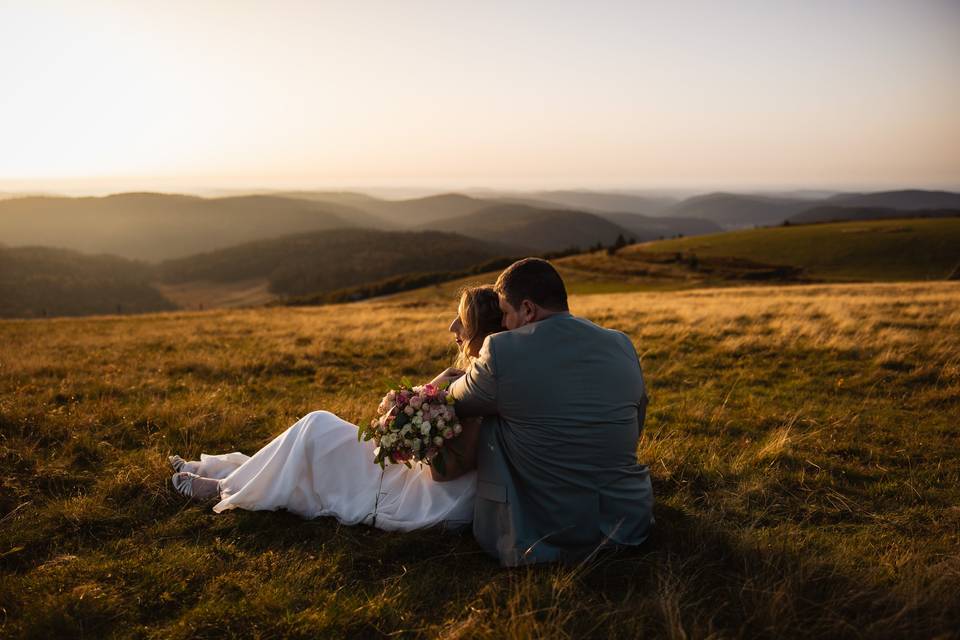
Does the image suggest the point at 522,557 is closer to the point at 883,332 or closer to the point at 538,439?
the point at 538,439

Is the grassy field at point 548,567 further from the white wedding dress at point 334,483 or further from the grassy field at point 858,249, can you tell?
the grassy field at point 858,249

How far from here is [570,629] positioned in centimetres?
308

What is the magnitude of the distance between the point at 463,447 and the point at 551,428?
2.88 ft

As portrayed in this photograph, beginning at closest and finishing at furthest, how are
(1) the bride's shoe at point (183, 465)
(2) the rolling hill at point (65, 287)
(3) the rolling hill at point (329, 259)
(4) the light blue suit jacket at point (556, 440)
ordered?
(4) the light blue suit jacket at point (556, 440) → (1) the bride's shoe at point (183, 465) → (2) the rolling hill at point (65, 287) → (3) the rolling hill at point (329, 259)

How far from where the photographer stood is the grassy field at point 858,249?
5922cm

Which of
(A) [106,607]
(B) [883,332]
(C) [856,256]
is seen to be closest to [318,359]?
(A) [106,607]

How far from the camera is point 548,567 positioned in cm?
381

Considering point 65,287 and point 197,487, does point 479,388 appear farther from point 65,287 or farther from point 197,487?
point 65,287

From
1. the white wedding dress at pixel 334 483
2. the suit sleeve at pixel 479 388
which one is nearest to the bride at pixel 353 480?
the white wedding dress at pixel 334 483

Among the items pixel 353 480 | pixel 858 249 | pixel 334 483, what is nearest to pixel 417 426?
pixel 353 480

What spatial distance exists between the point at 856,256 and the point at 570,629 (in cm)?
7759

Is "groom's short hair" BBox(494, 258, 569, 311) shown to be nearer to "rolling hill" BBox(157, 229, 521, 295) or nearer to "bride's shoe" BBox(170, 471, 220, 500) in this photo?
"bride's shoe" BBox(170, 471, 220, 500)

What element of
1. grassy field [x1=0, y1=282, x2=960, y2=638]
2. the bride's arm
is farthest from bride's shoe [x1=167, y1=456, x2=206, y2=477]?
the bride's arm

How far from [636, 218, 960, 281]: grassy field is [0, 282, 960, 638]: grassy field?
193ft
